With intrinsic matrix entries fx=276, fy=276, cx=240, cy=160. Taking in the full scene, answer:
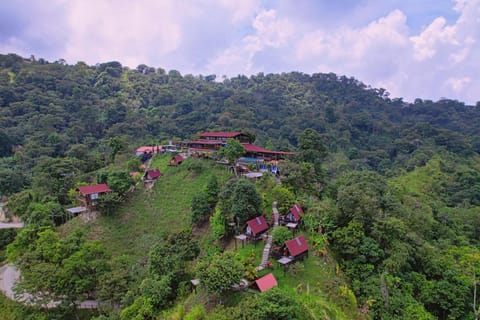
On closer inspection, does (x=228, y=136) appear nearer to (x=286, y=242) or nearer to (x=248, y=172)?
(x=248, y=172)

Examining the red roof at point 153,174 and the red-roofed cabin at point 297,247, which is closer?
the red-roofed cabin at point 297,247

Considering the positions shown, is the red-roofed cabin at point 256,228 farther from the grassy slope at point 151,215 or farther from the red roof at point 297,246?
the grassy slope at point 151,215

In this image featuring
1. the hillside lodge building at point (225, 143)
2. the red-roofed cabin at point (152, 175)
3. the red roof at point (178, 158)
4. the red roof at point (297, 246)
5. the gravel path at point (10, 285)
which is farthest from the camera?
the red roof at point (178, 158)

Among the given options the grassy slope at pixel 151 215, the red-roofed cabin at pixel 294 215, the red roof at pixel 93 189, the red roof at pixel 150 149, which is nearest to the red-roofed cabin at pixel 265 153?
the grassy slope at pixel 151 215

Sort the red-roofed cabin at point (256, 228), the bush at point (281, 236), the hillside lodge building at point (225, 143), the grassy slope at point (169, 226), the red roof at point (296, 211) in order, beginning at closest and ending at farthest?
the grassy slope at point (169, 226)
the bush at point (281, 236)
the red-roofed cabin at point (256, 228)
the red roof at point (296, 211)
the hillside lodge building at point (225, 143)

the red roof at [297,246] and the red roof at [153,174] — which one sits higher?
the red roof at [153,174]

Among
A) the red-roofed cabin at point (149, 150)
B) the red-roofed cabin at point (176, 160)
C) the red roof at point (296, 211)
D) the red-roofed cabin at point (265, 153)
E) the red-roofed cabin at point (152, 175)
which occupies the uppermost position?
the red-roofed cabin at point (265, 153)

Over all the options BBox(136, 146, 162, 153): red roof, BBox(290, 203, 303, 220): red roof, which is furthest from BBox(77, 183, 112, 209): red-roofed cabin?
BBox(290, 203, 303, 220): red roof
